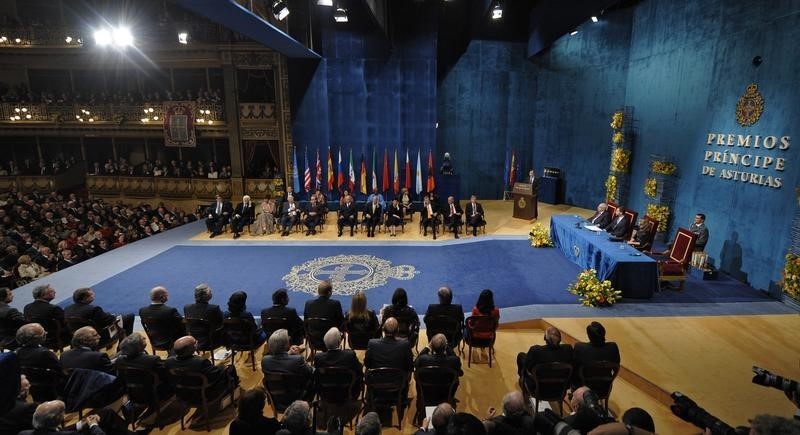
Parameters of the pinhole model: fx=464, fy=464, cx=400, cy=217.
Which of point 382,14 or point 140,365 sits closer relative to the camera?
point 140,365

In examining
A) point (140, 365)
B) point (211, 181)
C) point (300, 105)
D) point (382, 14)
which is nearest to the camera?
point (140, 365)

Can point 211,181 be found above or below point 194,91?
below

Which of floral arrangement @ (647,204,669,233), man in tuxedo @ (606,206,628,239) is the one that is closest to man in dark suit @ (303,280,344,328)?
man in tuxedo @ (606,206,628,239)

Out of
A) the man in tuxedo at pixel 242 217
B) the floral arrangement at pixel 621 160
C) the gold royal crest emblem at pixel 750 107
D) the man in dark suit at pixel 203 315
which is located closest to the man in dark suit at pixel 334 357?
the man in dark suit at pixel 203 315

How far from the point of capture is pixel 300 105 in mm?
14570

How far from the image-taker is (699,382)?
513 centimetres

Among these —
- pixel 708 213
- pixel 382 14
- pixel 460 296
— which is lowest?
pixel 460 296

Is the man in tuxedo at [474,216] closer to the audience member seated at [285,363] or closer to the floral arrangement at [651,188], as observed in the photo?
the floral arrangement at [651,188]

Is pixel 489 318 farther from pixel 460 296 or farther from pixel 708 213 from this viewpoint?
pixel 708 213

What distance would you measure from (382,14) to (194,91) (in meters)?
9.26

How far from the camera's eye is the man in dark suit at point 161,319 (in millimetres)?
5273

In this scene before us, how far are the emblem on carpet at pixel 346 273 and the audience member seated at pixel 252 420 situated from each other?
15.8 feet

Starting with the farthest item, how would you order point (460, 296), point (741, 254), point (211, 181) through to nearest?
point (211, 181) < point (741, 254) < point (460, 296)

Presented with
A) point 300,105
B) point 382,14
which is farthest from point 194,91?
point 382,14
